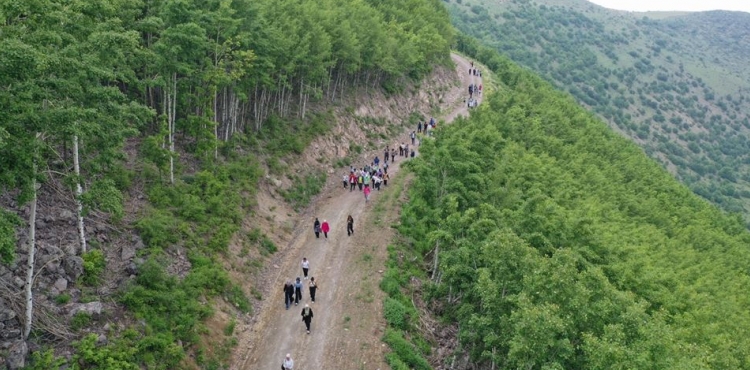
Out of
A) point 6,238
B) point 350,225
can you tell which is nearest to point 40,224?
Answer: point 6,238

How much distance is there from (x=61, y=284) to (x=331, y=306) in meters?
11.9

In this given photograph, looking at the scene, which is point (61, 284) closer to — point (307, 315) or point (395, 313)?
point (307, 315)

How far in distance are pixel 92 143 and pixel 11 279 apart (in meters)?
5.73

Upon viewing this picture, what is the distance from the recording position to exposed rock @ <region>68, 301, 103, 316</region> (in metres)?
19.0

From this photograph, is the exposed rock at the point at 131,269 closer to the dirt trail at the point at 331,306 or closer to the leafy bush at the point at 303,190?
the dirt trail at the point at 331,306

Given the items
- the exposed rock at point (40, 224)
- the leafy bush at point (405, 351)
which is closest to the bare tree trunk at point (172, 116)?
the exposed rock at point (40, 224)

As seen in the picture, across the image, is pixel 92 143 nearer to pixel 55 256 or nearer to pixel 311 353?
pixel 55 256

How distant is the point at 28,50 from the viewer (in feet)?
48.2

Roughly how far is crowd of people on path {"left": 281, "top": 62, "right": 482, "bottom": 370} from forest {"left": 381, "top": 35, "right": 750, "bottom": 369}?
3.16m

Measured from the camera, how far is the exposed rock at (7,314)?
17.0 meters

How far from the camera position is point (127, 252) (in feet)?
75.2

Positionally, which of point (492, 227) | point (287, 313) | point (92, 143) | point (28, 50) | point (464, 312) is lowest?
point (287, 313)

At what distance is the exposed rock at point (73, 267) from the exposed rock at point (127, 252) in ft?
7.12

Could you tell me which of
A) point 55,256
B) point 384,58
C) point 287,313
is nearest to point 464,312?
point 287,313
